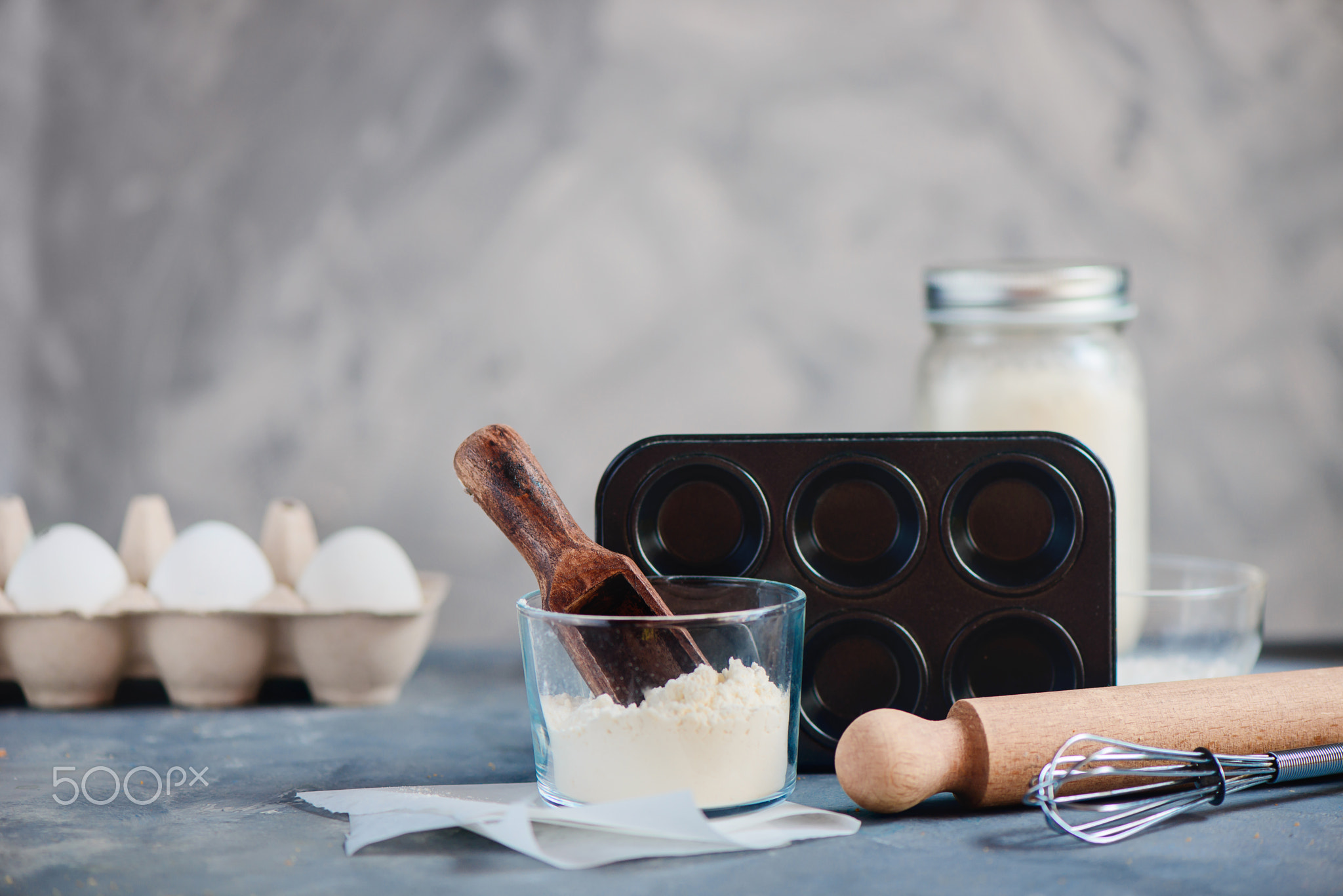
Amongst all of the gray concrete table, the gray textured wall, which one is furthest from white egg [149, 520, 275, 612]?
the gray textured wall

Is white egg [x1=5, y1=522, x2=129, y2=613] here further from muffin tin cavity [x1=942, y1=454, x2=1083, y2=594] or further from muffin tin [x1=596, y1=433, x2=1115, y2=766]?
muffin tin cavity [x1=942, y1=454, x2=1083, y2=594]

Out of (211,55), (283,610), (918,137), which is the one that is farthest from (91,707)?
(918,137)

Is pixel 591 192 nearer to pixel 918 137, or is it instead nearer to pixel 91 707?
pixel 918 137

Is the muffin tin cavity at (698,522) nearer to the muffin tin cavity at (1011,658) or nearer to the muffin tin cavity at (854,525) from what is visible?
the muffin tin cavity at (854,525)

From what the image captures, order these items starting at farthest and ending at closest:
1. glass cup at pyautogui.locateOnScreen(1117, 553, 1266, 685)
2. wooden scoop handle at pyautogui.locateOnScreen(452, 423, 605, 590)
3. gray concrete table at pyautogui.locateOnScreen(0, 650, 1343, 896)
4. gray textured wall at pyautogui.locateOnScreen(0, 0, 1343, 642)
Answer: gray textured wall at pyautogui.locateOnScreen(0, 0, 1343, 642)
glass cup at pyautogui.locateOnScreen(1117, 553, 1266, 685)
wooden scoop handle at pyautogui.locateOnScreen(452, 423, 605, 590)
gray concrete table at pyautogui.locateOnScreen(0, 650, 1343, 896)

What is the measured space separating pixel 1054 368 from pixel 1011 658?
214mm

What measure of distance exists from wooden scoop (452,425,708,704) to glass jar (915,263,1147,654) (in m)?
0.29

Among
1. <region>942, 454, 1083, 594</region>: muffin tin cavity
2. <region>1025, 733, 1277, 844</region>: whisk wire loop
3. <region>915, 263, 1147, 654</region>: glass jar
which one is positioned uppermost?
<region>915, 263, 1147, 654</region>: glass jar

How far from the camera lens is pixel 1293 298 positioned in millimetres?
1011

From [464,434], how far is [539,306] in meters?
0.14

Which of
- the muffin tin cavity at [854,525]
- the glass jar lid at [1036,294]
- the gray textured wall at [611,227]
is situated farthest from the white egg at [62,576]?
the glass jar lid at [1036,294]

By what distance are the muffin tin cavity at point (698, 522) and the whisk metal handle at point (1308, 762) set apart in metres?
0.29

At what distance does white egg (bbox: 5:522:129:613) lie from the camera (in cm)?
77

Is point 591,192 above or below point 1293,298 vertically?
above
